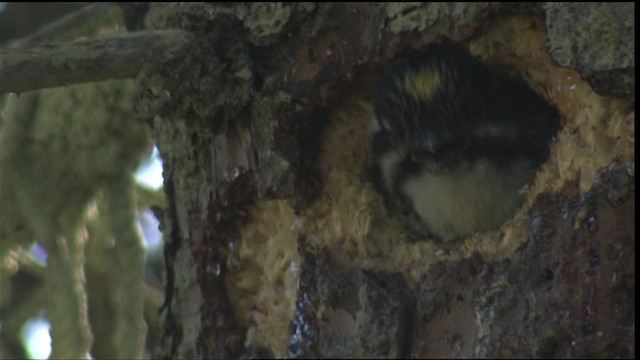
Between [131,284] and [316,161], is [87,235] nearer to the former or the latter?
[131,284]

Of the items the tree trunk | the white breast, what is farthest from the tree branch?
the white breast

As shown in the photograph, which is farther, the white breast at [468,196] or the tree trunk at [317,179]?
the white breast at [468,196]

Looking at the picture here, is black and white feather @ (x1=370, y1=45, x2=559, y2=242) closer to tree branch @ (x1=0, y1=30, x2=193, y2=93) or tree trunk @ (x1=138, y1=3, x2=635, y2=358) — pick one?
tree trunk @ (x1=138, y1=3, x2=635, y2=358)

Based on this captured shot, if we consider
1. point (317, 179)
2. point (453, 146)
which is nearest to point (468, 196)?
point (453, 146)

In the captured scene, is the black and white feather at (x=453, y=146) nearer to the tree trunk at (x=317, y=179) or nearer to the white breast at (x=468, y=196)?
the white breast at (x=468, y=196)

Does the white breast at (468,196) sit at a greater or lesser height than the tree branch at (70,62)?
lesser

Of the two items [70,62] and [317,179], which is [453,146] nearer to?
[317,179]

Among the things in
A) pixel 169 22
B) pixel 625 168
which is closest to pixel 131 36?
pixel 169 22

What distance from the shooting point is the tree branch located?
1.94 m

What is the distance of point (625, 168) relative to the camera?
1.81 m

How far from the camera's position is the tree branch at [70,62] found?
6.36ft

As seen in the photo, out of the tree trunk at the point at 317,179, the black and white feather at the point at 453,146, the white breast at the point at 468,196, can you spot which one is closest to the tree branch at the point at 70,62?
the tree trunk at the point at 317,179

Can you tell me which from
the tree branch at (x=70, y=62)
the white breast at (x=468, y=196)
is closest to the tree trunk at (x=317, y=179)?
the tree branch at (x=70, y=62)

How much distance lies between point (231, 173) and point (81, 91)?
1.54ft
